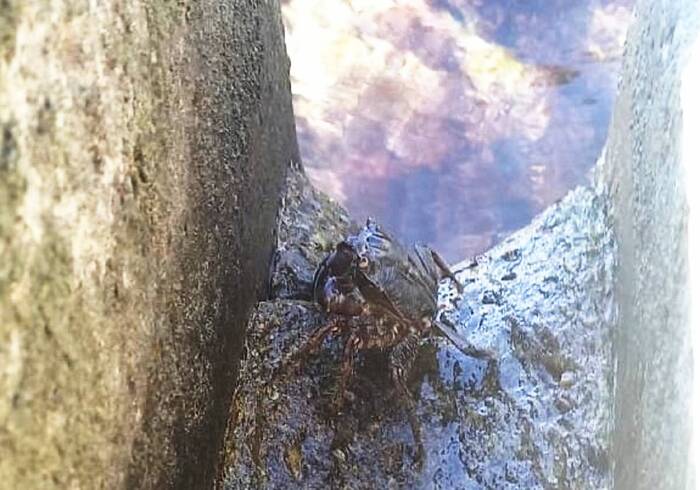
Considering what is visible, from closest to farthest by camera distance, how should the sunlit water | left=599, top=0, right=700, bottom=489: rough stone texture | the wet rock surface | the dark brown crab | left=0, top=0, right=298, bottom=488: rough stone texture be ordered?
left=0, top=0, right=298, bottom=488: rough stone texture → left=599, top=0, right=700, bottom=489: rough stone texture → the wet rock surface → the dark brown crab → the sunlit water

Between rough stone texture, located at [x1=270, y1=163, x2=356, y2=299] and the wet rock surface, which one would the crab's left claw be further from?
rough stone texture, located at [x1=270, y1=163, x2=356, y2=299]

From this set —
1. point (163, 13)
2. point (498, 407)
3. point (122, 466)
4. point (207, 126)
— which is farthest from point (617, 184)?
point (122, 466)

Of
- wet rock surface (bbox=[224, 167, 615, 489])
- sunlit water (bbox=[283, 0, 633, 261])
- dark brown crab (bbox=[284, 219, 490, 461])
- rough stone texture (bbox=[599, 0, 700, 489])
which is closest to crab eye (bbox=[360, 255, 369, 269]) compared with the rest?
dark brown crab (bbox=[284, 219, 490, 461])

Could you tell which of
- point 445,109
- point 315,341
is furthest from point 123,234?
point 445,109

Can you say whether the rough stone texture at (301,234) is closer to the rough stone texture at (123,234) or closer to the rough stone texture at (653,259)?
the rough stone texture at (123,234)

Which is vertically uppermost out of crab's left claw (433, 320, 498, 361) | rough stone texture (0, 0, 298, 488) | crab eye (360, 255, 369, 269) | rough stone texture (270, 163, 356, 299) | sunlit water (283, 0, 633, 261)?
sunlit water (283, 0, 633, 261)

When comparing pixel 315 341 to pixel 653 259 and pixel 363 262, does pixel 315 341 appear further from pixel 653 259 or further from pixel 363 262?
pixel 653 259

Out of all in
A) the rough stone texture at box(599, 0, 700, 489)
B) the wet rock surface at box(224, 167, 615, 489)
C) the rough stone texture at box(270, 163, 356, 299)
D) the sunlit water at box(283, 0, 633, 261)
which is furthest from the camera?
the sunlit water at box(283, 0, 633, 261)
